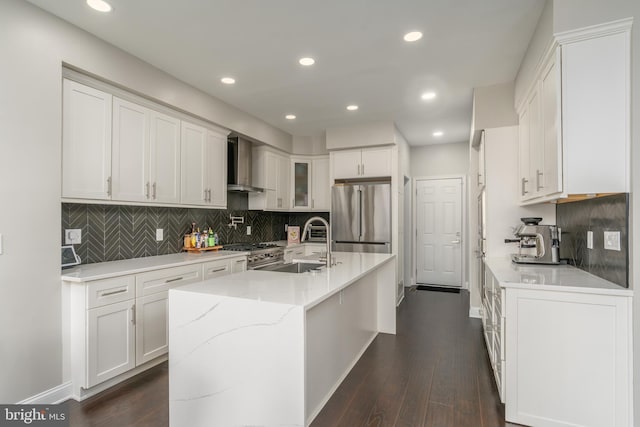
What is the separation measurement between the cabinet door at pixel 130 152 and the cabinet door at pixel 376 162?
2.88 m

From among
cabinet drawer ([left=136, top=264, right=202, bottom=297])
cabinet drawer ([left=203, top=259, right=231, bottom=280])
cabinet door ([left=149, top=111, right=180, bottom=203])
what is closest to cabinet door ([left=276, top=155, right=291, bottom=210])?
cabinet drawer ([left=203, top=259, right=231, bottom=280])

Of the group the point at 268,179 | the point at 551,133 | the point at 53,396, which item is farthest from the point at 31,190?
the point at 551,133

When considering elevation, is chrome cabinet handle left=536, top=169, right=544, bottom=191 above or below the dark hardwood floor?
above

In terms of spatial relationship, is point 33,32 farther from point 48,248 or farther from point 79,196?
point 48,248

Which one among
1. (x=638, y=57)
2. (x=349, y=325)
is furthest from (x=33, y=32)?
(x=638, y=57)

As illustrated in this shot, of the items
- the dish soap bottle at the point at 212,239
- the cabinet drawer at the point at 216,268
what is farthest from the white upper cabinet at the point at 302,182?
the cabinet drawer at the point at 216,268

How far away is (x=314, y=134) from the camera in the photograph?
541cm

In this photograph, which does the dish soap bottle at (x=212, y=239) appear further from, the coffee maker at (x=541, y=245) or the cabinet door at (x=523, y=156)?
the cabinet door at (x=523, y=156)

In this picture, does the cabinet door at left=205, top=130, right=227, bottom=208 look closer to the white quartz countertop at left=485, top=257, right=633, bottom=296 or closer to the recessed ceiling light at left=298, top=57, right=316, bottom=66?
the recessed ceiling light at left=298, top=57, right=316, bottom=66

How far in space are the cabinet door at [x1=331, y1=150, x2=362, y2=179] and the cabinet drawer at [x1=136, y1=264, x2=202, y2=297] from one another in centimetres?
258

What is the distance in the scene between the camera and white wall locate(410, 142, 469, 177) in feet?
19.0

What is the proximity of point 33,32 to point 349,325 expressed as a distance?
3.04 metres

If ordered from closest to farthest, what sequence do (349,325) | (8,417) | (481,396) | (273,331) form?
1. (8,417)
2. (273,331)
3. (481,396)
4. (349,325)

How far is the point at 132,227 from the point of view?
3158 millimetres
